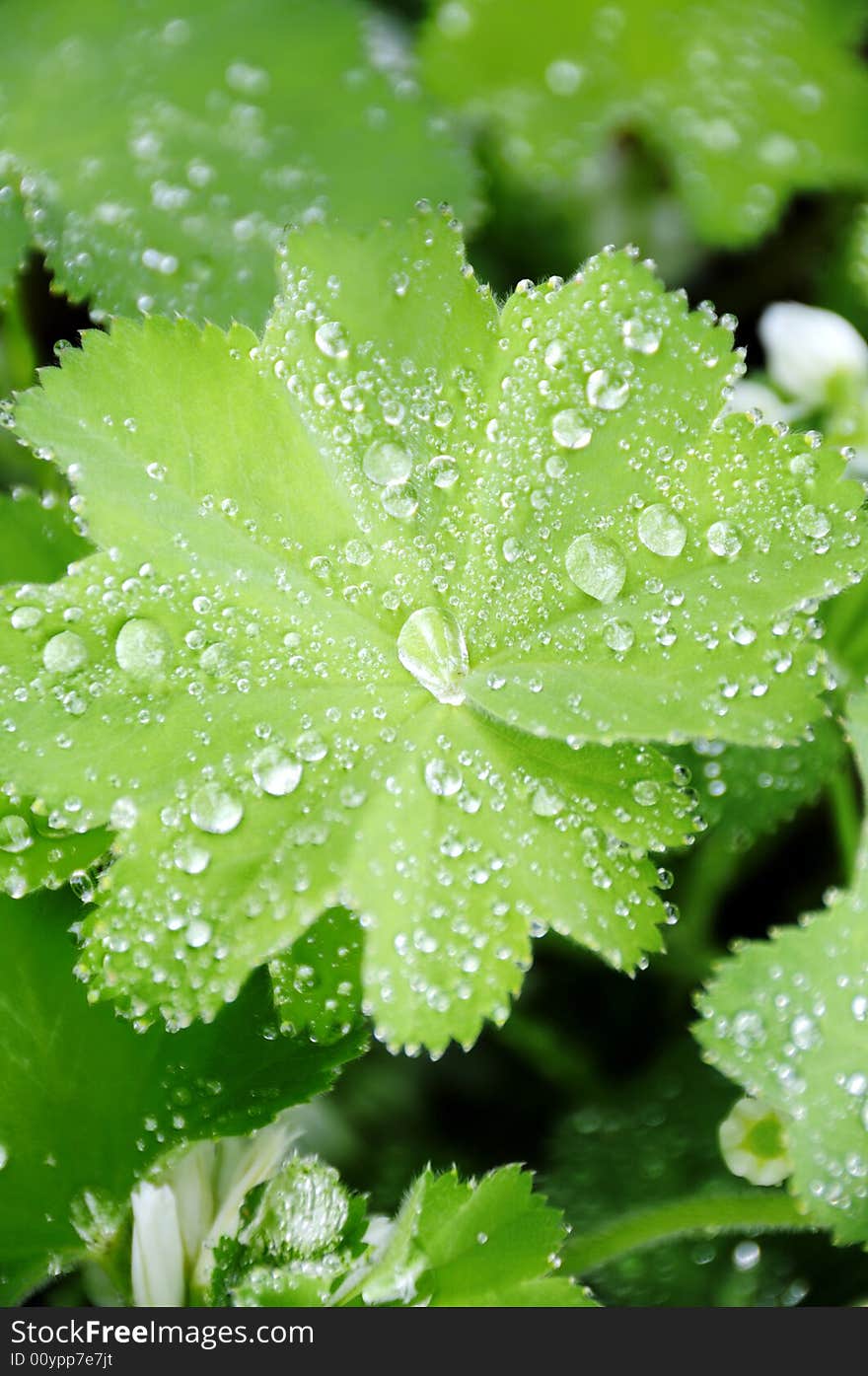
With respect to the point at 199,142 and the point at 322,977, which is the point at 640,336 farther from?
the point at 199,142

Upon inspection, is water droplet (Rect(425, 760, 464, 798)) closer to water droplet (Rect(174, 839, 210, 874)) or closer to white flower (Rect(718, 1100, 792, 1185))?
water droplet (Rect(174, 839, 210, 874))

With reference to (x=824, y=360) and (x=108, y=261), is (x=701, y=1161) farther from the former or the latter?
(x=108, y=261)

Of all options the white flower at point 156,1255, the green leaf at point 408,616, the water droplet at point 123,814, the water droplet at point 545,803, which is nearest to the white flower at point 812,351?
the green leaf at point 408,616

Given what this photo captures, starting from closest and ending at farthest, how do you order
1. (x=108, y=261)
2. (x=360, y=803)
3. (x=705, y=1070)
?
(x=360, y=803)
(x=108, y=261)
(x=705, y=1070)

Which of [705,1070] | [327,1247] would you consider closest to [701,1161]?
[705,1070]

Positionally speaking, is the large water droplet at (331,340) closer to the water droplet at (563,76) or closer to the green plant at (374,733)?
the green plant at (374,733)

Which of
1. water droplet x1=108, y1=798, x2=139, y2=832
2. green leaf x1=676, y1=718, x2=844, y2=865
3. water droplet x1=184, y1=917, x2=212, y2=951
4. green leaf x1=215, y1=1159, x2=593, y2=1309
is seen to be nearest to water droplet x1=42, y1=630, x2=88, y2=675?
water droplet x1=108, y1=798, x2=139, y2=832
